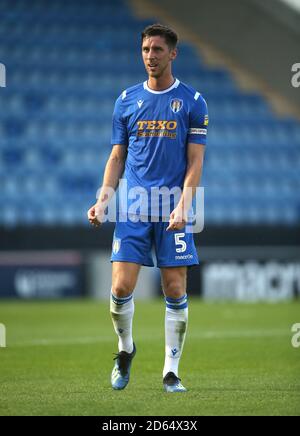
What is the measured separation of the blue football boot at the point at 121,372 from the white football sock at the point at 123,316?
0.17 ft

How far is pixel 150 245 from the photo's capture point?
19.0 ft

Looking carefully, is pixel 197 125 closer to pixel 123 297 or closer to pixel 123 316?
pixel 123 297

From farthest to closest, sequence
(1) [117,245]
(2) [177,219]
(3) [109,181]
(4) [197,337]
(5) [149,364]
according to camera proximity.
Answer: (4) [197,337] → (5) [149,364] → (3) [109,181] → (1) [117,245] → (2) [177,219]

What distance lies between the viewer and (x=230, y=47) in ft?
73.7

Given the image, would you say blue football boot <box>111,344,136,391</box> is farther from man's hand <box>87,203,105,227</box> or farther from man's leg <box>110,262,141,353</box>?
man's hand <box>87,203,105,227</box>

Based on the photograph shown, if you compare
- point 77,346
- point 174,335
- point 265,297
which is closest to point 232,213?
point 265,297

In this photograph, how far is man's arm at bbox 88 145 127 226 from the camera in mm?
5699

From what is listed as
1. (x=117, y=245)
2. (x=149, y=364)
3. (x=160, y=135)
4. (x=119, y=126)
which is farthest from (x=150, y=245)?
(x=149, y=364)

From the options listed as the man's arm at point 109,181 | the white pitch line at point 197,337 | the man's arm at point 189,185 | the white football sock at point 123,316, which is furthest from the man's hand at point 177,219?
the white pitch line at point 197,337

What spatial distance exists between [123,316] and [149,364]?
1637 millimetres

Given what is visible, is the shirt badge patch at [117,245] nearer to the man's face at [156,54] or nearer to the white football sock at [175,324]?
the white football sock at [175,324]

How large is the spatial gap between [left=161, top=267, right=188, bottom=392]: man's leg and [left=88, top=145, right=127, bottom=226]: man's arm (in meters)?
0.52

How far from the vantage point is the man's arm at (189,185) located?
5.50 m

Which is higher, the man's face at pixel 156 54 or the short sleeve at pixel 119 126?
the man's face at pixel 156 54
